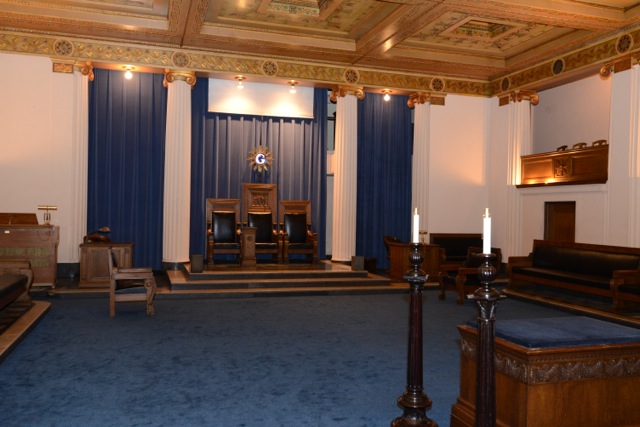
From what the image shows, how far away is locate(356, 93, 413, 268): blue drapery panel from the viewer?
11773 millimetres

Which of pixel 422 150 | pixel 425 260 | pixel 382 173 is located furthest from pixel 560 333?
pixel 382 173

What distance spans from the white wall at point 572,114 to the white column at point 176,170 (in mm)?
7622

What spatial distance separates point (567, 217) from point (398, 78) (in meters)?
4.26

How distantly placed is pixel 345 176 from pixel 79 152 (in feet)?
16.1

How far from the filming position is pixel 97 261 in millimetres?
8422

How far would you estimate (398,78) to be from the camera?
36.8ft

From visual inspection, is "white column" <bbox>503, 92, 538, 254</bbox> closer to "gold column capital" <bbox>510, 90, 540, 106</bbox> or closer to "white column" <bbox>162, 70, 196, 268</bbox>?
"gold column capital" <bbox>510, 90, 540, 106</bbox>

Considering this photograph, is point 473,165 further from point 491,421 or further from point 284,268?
point 491,421

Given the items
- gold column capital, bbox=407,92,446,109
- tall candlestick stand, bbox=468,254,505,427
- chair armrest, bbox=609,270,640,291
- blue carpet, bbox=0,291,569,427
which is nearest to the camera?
tall candlestick stand, bbox=468,254,505,427

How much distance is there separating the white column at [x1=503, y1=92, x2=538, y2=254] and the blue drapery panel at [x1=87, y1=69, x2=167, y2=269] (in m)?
7.00

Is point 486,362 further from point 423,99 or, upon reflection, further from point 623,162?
point 423,99

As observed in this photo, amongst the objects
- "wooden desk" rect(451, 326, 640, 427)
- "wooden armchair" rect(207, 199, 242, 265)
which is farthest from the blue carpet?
"wooden armchair" rect(207, 199, 242, 265)

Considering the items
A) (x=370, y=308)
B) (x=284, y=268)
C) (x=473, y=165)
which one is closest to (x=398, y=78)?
(x=473, y=165)

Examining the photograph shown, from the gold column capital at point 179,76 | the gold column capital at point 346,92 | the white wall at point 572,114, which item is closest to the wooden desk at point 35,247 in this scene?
the gold column capital at point 179,76
